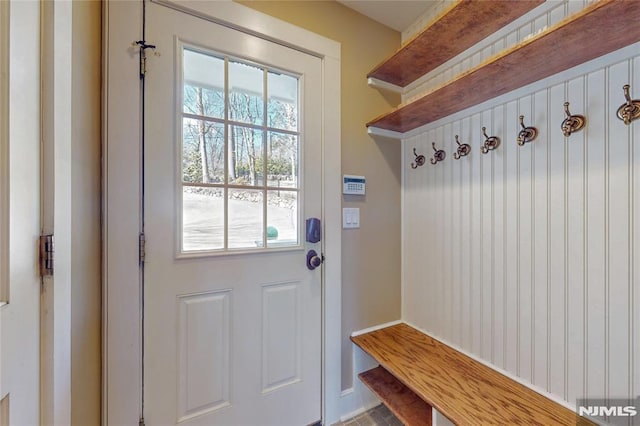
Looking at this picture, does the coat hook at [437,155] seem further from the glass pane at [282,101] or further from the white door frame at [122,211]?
the white door frame at [122,211]

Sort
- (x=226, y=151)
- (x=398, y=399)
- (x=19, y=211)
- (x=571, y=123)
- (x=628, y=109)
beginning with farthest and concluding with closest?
(x=398, y=399) < (x=226, y=151) < (x=571, y=123) < (x=628, y=109) < (x=19, y=211)

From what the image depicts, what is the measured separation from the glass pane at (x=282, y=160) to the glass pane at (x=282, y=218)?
61 millimetres

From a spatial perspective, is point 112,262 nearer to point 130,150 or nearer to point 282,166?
point 130,150

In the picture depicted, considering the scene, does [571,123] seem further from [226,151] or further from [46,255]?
[46,255]

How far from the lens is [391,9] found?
1.53 meters

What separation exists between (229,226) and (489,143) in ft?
4.28

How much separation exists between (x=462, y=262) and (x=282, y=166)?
109 centimetres

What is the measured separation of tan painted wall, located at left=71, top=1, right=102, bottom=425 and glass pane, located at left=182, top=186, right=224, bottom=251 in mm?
300

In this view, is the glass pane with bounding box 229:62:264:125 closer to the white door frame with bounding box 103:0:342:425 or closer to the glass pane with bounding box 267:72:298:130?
the glass pane with bounding box 267:72:298:130

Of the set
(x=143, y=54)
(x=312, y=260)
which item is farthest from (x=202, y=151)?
(x=312, y=260)

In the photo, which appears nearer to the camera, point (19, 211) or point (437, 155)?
point (19, 211)

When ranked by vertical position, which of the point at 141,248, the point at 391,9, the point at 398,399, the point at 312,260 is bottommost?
the point at 398,399

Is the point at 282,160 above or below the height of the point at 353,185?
above

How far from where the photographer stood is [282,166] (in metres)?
1.34
